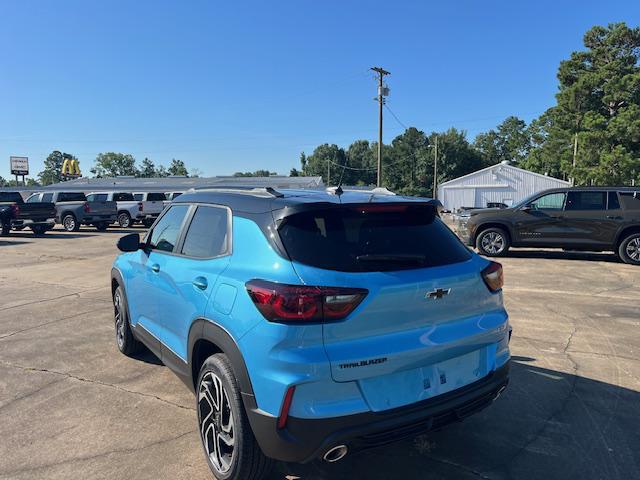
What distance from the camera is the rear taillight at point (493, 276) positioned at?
2906 mm

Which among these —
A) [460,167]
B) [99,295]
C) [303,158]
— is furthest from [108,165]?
[99,295]

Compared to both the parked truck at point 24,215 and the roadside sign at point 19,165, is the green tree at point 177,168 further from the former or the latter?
the parked truck at point 24,215

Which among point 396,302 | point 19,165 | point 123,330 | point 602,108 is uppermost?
point 602,108

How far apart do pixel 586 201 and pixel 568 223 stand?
68 cm

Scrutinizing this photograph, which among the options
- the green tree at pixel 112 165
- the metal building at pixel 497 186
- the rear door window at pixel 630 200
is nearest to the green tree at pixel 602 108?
the metal building at pixel 497 186

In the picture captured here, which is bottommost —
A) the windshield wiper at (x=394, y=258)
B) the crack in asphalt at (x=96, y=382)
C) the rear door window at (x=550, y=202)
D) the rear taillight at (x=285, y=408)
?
the crack in asphalt at (x=96, y=382)

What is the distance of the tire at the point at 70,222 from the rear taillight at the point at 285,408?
80.4 feet

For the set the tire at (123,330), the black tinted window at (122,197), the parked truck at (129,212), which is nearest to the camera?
the tire at (123,330)

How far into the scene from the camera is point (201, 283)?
2.97 metres

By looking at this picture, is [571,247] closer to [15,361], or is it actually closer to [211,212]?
[211,212]

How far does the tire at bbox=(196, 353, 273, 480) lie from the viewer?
8.29 ft

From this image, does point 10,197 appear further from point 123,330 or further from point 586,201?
point 586,201

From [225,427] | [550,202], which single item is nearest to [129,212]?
[550,202]

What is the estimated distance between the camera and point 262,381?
2.36 m
